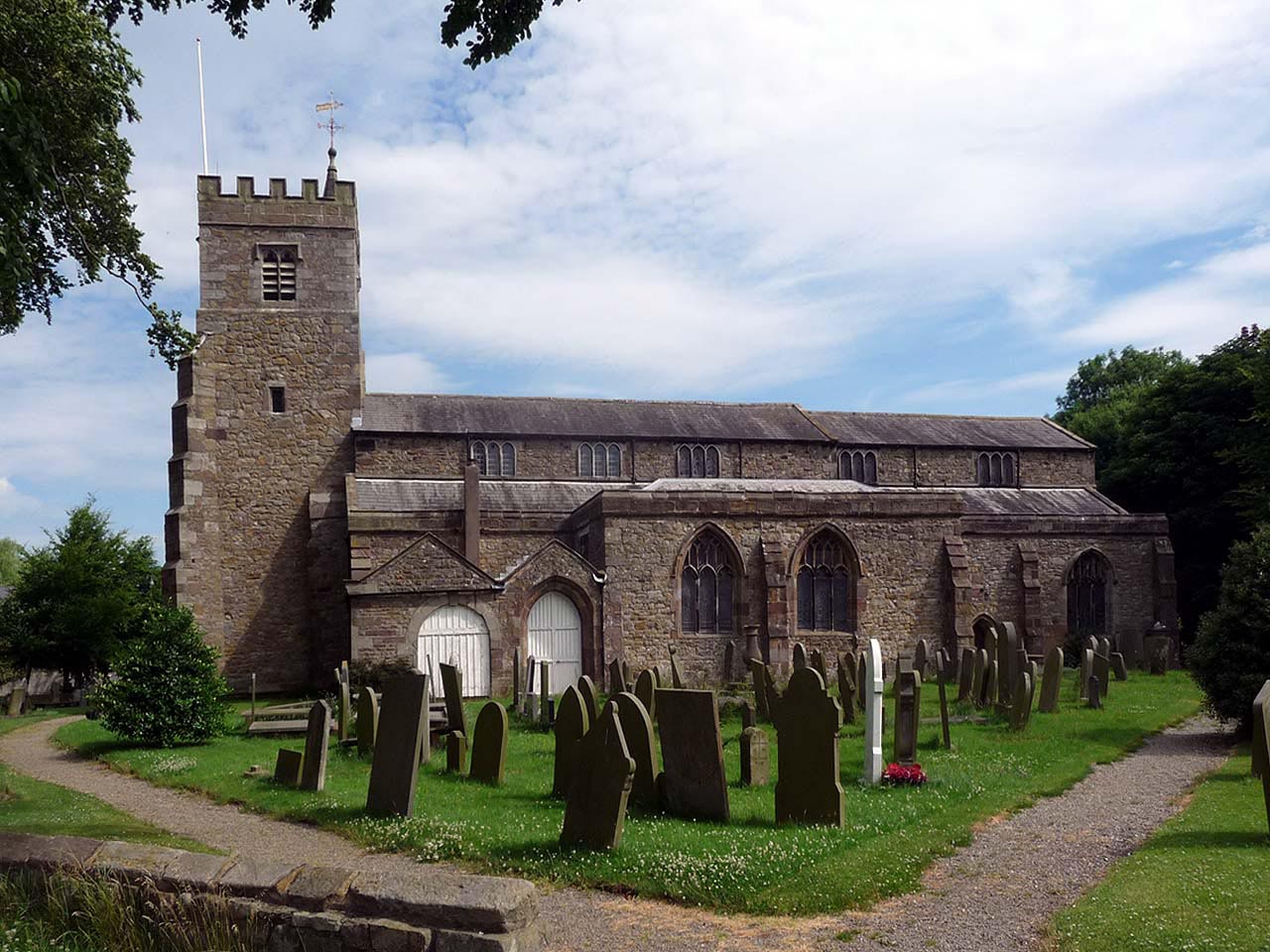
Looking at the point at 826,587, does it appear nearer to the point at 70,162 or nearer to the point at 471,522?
the point at 471,522

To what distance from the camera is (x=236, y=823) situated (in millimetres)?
10633

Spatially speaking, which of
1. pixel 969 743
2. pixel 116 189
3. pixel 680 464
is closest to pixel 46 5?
pixel 116 189

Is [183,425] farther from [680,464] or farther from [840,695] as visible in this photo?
[840,695]

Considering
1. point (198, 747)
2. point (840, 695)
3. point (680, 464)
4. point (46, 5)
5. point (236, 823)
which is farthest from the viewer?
point (680, 464)

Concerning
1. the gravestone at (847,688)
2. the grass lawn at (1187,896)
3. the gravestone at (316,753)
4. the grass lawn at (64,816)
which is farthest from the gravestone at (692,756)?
the gravestone at (847,688)

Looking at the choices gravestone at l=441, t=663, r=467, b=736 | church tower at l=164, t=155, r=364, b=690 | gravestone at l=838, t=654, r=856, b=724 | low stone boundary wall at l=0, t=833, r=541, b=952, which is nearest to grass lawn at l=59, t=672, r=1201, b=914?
gravestone at l=838, t=654, r=856, b=724

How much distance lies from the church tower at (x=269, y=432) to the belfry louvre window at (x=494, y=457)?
3.80 meters

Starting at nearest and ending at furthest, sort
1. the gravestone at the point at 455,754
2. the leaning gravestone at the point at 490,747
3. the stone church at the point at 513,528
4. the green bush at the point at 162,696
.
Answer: the leaning gravestone at the point at 490,747 < the gravestone at the point at 455,754 < the green bush at the point at 162,696 < the stone church at the point at 513,528

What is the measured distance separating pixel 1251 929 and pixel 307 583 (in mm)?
25078

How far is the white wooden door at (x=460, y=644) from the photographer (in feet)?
→ 75.3

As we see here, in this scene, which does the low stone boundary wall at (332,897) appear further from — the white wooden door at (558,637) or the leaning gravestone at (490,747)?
the white wooden door at (558,637)

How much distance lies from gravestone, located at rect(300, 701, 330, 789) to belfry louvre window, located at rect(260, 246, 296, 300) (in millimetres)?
19935

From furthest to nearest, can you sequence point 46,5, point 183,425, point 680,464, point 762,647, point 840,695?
point 680,464, point 183,425, point 762,647, point 840,695, point 46,5

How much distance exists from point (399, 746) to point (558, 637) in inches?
567
